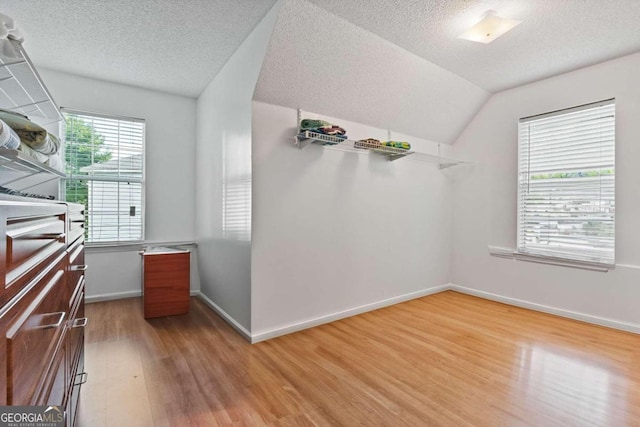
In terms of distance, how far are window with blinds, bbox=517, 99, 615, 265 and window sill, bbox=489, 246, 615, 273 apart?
4 cm

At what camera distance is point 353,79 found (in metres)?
2.91

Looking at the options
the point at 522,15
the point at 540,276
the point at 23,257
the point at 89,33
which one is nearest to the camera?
the point at 23,257

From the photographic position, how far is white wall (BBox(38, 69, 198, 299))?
11.7 feet

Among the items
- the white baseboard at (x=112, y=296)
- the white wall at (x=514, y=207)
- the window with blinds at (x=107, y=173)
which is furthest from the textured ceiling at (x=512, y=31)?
the white baseboard at (x=112, y=296)

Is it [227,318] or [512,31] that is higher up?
[512,31]

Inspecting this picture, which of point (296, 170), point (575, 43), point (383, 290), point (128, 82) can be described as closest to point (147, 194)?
point (128, 82)

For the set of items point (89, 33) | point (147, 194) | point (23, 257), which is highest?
point (89, 33)

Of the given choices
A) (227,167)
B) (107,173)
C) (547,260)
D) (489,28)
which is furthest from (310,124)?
(547,260)

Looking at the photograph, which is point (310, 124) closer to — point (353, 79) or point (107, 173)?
point (353, 79)

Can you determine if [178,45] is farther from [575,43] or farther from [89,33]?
[575,43]

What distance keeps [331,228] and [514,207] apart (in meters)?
2.34

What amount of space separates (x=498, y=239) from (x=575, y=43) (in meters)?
2.17

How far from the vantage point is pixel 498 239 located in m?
3.88

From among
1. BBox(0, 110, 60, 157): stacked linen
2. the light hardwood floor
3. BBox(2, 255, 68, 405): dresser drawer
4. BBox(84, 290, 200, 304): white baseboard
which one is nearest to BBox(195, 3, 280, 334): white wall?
the light hardwood floor
